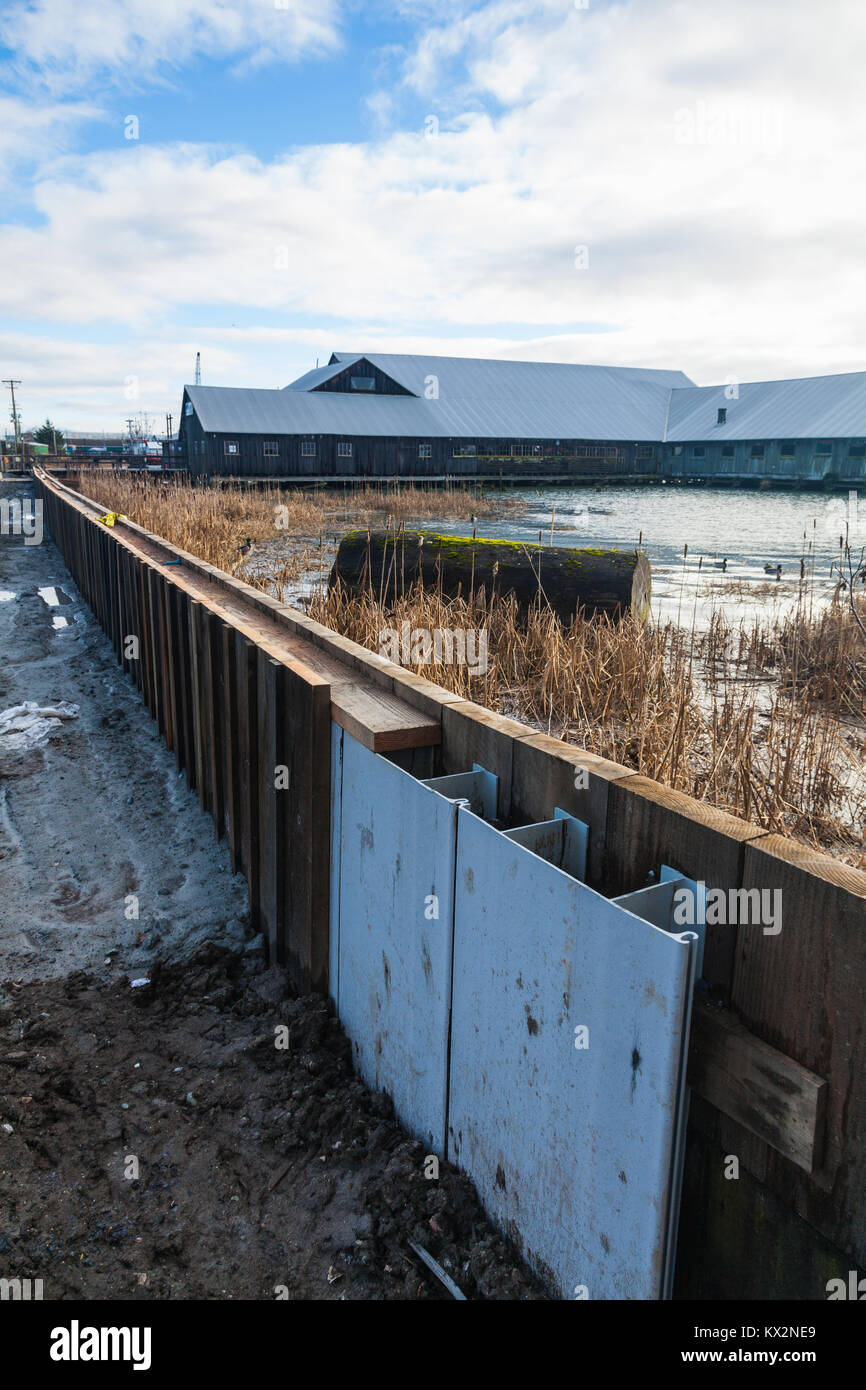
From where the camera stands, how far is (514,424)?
2000 inches

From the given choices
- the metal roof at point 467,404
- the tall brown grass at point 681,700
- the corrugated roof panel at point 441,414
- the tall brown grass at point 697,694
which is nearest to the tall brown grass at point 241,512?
the tall brown grass at point 697,694

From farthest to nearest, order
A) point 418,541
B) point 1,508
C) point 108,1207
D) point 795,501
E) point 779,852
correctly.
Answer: point 795,501, point 1,508, point 418,541, point 108,1207, point 779,852

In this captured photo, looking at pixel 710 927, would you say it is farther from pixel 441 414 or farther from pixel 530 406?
pixel 530 406

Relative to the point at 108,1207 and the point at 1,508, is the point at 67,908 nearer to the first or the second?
the point at 108,1207

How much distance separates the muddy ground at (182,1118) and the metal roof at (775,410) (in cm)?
5117

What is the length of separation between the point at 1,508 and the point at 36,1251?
95.5 feet

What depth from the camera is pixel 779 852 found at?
197cm

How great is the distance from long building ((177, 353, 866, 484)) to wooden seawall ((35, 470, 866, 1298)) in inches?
1602

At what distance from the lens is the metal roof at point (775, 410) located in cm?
4934

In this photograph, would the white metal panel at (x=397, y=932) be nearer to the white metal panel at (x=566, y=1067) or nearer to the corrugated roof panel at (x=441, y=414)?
the white metal panel at (x=566, y=1067)

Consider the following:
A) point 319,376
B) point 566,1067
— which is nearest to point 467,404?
point 319,376

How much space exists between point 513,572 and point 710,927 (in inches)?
227
